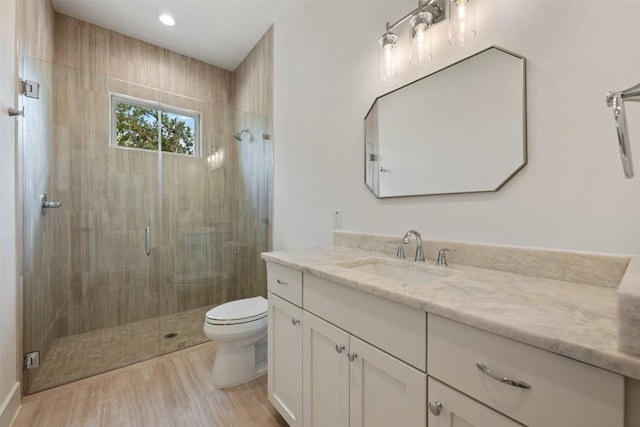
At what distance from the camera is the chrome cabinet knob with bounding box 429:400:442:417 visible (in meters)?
0.69

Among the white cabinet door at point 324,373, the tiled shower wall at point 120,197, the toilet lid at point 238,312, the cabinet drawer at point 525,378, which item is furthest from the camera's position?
the tiled shower wall at point 120,197

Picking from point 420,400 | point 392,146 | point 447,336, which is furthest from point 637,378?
point 392,146

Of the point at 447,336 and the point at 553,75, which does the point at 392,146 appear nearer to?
the point at 553,75

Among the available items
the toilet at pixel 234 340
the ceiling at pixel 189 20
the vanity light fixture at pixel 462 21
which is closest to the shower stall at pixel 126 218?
the ceiling at pixel 189 20

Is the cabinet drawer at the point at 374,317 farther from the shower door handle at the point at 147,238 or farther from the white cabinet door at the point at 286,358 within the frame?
the shower door handle at the point at 147,238

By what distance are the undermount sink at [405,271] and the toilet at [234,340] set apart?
2.94ft

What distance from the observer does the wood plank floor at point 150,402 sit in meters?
1.44

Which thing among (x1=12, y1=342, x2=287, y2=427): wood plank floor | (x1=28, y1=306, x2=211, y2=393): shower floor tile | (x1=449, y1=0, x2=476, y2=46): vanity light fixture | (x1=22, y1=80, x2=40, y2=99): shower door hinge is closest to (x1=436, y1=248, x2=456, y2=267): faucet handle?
(x1=449, y1=0, x2=476, y2=46): vanity light fixture

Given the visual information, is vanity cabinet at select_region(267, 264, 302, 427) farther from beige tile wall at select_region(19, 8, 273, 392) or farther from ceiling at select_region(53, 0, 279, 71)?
ceiling at select_region(53, 0, 279, 71)

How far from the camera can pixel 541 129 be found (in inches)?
38.3

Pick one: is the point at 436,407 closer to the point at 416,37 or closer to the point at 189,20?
the point at 416,37

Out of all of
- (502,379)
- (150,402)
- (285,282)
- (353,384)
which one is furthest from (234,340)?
(502,379)

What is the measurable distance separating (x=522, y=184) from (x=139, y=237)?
2.89m

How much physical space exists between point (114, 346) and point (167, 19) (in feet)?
9.47
